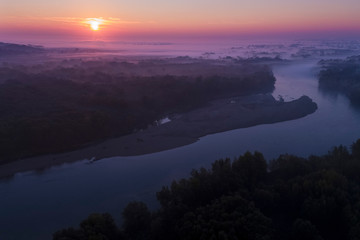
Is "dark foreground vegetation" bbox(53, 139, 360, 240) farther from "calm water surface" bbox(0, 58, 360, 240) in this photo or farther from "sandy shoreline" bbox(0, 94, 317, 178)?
"sandy shoreline" bbox(0, 94, 317, 178)

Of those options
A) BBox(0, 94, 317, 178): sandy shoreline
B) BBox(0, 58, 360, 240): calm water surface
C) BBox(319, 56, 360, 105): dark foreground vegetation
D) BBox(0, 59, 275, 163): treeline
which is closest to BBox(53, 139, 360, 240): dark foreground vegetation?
BBox(0, 58, 360, 240): calm water surface

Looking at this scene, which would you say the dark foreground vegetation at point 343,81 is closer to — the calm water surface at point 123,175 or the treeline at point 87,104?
the treeline at point 87,104

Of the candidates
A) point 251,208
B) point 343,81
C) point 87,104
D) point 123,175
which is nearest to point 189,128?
point 123,175

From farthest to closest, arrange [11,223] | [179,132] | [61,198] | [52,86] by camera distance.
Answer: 1. [52,86]
2. [179,132]
3. [61,198]
4. [11,223]

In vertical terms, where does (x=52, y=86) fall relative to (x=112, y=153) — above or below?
above

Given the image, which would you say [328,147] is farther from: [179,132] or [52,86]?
[52,86]

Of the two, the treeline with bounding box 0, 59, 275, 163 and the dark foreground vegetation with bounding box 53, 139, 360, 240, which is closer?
the dark foreground vegetation with bounding box 53, 139, 360, 240

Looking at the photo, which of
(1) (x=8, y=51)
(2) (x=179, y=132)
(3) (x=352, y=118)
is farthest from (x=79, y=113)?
(1) (x=8, y=51)
